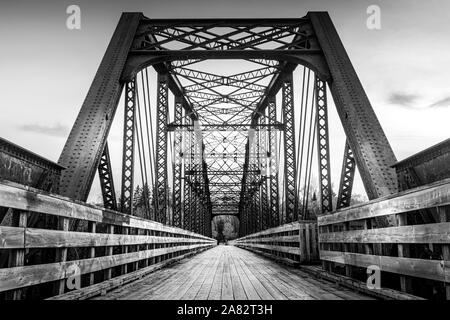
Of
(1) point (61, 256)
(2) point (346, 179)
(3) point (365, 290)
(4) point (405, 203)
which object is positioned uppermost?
(2) point (346, 179)

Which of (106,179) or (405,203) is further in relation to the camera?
(106,179)

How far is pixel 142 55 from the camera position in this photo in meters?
10.3

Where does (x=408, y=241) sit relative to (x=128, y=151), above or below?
below

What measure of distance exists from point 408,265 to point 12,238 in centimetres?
350

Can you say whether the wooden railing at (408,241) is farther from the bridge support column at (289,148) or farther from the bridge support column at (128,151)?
the bridge support column at (289,148)

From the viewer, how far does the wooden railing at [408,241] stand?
321cm

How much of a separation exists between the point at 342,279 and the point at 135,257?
3689 millimetres

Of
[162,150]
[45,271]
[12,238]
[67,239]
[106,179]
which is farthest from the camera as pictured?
[162,150]

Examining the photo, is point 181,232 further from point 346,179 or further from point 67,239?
point 67,239

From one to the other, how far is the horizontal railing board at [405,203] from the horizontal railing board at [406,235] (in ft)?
0.59

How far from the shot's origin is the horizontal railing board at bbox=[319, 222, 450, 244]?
10.3 feet

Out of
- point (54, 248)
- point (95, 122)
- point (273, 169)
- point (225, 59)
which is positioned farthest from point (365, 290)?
point (273, 169)

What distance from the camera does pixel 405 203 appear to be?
3836mm

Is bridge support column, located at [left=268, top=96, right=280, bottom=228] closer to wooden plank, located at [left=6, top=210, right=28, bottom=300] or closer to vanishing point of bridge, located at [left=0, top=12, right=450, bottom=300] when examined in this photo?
vanishing point of bridge, located at [left=0, top=12, right=450, bottom=300]
